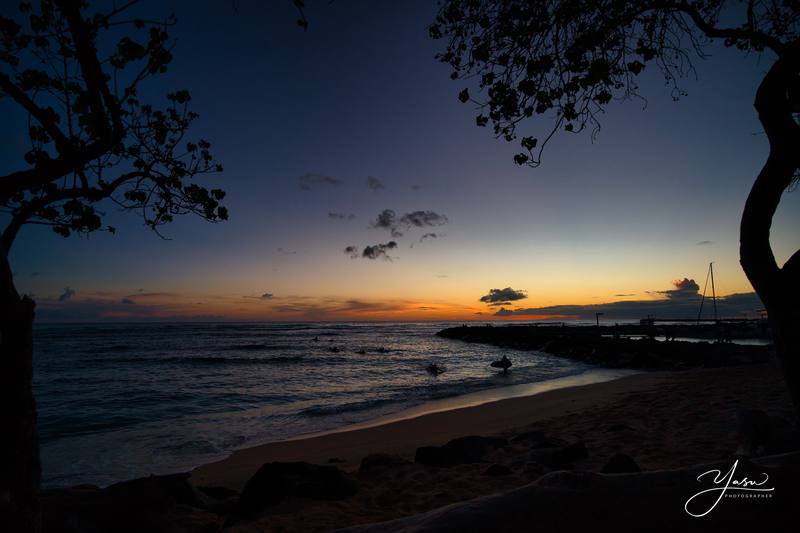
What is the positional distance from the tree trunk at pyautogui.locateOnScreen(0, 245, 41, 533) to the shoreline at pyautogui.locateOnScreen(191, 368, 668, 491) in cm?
488

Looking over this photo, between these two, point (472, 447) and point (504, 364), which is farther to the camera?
point (504, 364)

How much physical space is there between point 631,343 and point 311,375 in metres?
28.5

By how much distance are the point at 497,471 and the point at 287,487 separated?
3320 millimetres

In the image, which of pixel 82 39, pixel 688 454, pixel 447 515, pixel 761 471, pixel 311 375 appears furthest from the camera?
pixel 311 375

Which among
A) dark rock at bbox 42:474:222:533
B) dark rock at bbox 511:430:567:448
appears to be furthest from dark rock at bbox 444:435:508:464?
dark rock at bbox 42:474:222:533

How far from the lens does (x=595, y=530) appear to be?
2.44 m

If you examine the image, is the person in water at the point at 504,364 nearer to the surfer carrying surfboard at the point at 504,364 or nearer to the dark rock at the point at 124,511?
the surfer carrying surfboard at the point at 504,364

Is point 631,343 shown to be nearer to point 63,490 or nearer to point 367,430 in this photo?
point 367,430

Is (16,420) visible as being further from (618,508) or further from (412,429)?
(412,429)

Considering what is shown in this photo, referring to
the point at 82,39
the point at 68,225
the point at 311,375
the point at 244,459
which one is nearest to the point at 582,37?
the point at 82,39

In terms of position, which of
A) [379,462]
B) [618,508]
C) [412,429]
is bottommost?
[412,429]

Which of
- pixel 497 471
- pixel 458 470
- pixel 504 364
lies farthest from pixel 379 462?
pixel 504 364

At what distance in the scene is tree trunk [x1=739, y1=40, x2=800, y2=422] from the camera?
351cm

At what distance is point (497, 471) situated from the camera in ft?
21.1
